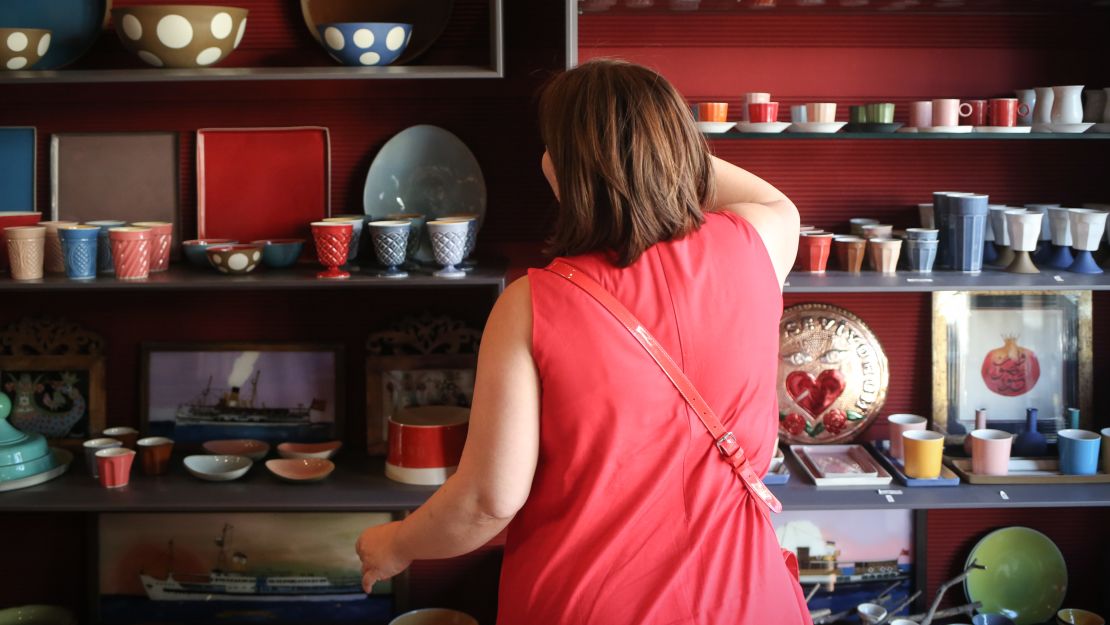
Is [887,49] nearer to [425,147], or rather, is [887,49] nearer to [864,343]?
[864,343]

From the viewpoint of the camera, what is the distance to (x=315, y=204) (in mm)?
2629

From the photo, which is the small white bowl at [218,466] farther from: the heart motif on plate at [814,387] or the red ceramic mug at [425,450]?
the heart motif on plate at [814,387]

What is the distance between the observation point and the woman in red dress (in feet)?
4.83

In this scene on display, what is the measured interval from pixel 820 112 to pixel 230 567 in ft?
5.90

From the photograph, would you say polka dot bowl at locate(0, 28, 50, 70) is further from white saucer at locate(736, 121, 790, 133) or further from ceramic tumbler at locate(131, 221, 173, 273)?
white saucer at locate(736, 121, 790, 133)

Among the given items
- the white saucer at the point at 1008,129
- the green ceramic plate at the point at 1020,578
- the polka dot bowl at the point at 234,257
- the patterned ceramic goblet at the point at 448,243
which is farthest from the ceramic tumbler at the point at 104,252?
the green ceramic plate at the point at 1020,578

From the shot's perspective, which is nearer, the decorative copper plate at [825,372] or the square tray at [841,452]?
the square tray at [841,452]

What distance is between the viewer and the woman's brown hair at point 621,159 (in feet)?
4.87

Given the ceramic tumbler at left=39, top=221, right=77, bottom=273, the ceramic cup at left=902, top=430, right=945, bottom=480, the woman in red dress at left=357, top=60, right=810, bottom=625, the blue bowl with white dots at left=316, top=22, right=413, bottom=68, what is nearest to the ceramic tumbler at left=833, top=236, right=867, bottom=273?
the ceramic cup at left=902, top=430, right=945, bottom=480

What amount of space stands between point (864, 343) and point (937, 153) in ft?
1.60

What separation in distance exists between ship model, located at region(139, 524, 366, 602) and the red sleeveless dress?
1340 mm

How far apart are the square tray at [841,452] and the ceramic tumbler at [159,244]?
5.03 ft

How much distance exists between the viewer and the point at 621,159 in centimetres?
149

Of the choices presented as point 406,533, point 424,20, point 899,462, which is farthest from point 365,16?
point 899,462
